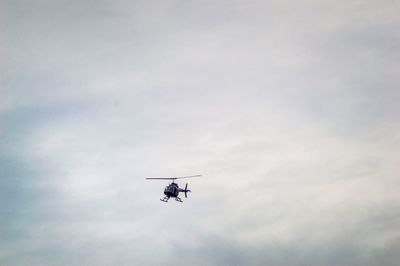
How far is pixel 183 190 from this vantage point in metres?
193
